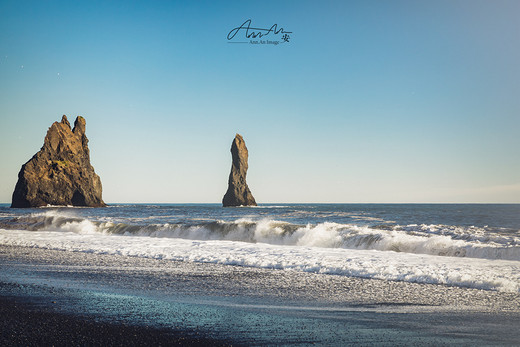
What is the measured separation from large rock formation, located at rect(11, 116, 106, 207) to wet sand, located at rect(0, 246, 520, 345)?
359 ft

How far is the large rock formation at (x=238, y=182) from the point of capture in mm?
128750

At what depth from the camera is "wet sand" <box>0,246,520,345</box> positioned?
472 centimetres

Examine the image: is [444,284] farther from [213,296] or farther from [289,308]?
[213,296]

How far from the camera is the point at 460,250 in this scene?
47.9 ft

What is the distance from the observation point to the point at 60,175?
110562 mm

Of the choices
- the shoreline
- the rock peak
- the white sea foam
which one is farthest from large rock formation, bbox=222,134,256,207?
the shoreline

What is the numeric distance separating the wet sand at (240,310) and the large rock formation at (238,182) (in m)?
119

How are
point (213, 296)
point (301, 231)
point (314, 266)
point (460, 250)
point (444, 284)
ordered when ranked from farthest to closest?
point (301, 231)
point (460, 250)
point (314, 266)
point (444, 284)
point (213, 296)

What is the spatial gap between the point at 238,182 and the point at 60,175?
5224 centimetres

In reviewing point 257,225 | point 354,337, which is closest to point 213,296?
point 354,337

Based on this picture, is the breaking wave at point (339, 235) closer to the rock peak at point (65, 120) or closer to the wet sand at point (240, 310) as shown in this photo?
the wet sand at point (240, 310)

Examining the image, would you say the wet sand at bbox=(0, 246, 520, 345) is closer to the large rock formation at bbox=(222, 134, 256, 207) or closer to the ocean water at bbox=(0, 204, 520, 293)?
the ocean water at bbox=(0, 204, 520, 293)

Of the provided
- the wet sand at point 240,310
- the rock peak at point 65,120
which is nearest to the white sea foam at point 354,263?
the wet sand at point 240,310

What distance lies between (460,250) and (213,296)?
11110 millimetres
